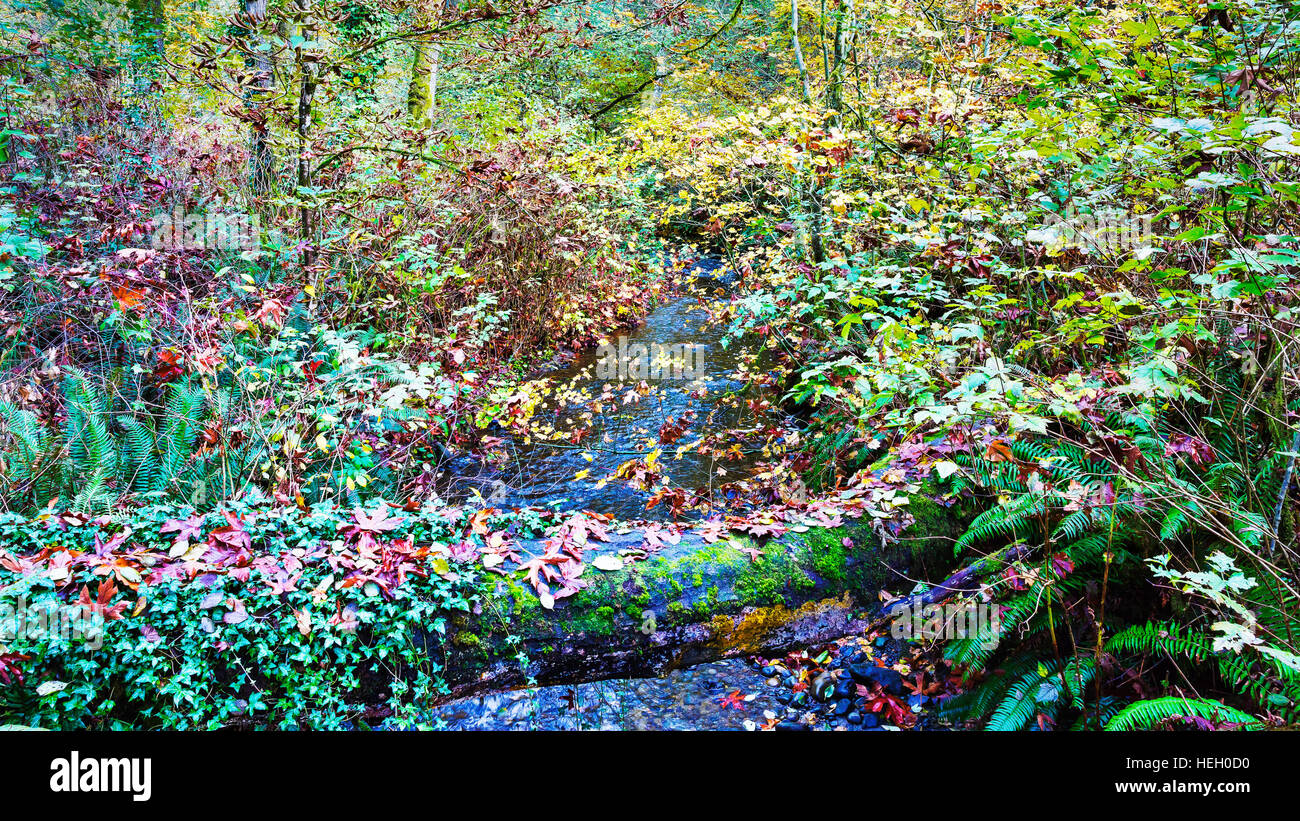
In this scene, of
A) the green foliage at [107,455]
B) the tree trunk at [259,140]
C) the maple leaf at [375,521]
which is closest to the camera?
the maple leaf at [375,521]

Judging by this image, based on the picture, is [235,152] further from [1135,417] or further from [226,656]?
[1135,417]

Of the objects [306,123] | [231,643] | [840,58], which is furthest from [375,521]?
[840,58]

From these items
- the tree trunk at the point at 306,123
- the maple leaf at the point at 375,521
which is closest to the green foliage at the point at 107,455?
the maple leaf at the point at 375,521

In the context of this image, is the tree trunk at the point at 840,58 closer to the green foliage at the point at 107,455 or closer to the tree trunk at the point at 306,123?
the tree trunk at the point at 306,123

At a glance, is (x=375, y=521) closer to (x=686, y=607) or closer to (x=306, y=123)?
(x=686, y=607)

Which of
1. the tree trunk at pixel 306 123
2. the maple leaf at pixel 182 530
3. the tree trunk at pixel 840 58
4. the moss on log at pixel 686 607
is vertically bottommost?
the moss on log at pixel 686 607

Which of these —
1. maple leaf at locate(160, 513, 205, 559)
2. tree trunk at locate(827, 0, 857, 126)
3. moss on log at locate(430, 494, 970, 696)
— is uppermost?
tree trunk at locate(827, 0, 857, 126)

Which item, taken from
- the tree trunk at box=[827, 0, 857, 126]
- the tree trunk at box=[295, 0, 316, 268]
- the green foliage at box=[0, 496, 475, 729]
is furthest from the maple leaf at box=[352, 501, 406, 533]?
the tree trunk at box=[827, 0, 857, 126]

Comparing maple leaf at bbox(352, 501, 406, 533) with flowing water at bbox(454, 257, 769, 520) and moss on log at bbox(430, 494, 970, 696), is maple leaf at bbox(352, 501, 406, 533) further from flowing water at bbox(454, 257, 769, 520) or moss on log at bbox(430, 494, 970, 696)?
flowing water at bbox(454, 257, 769, 520)

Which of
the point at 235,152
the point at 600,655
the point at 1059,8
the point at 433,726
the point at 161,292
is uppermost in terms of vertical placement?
the point at 1059,8

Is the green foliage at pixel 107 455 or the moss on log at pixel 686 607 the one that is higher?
the green foliage at pixel 107 455
